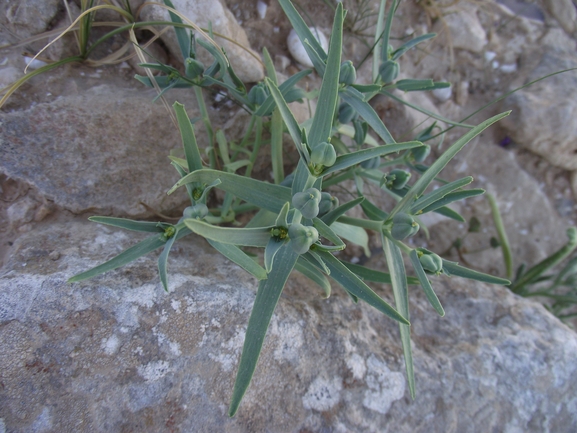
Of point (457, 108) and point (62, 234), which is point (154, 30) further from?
point (457, 108)

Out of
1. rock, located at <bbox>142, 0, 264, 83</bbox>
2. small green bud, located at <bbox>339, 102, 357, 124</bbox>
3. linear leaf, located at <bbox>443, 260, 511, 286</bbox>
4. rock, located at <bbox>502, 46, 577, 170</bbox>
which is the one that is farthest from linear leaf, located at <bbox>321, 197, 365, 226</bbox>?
rock, located at <bbox>502, 46, 577, 170</bbox>

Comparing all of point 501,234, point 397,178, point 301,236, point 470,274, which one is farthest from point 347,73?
point 501,234

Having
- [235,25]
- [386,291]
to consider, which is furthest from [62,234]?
[386,291]

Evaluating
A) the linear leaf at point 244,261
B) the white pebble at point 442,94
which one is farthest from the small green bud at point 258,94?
the white pebble at point 442,94

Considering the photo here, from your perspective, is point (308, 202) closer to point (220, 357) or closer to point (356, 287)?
point (356, 287)

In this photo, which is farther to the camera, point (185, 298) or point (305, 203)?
point (185, 298)

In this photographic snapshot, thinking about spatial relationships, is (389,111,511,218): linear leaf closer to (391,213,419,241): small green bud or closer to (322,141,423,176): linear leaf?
(391,213,419,241): small green bud

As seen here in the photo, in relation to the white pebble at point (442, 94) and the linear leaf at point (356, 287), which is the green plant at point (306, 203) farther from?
the white pebble at point (442, 94)
